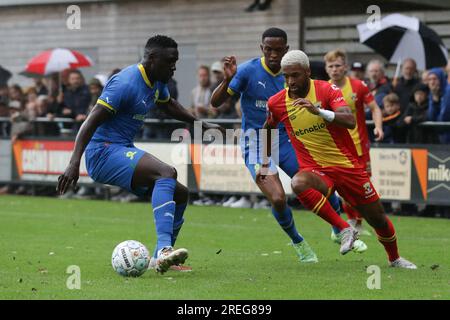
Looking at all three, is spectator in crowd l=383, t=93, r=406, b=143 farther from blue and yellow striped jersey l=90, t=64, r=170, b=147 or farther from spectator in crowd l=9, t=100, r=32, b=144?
spectator in crowd l=9, t=100, r=32, b=144

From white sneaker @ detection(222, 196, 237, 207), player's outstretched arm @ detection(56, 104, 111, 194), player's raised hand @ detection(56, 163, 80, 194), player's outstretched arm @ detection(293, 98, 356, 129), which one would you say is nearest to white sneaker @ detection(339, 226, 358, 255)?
player's outstretched arm @ detection(293, 98, 356, 129)

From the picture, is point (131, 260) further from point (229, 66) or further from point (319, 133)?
point (229, 66)

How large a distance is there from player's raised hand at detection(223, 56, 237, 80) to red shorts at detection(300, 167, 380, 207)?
1.55 m

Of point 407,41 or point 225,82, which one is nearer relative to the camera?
point 225,82

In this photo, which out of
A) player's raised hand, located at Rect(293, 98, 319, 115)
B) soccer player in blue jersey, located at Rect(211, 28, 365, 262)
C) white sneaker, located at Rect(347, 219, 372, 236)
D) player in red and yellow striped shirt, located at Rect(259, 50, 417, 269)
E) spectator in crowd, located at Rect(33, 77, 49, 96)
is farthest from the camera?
spectator in crowd, located at Rect(33, 77, 49, 96)

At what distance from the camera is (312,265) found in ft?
36.6

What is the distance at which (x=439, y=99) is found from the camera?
17781 millimetres

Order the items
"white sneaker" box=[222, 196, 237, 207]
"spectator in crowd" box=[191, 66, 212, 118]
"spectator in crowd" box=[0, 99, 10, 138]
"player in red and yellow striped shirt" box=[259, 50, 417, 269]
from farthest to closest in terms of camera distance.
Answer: "spectator in crowd" box=[0, 99, 10, 138] → "spectator in crowd" box=[191, 66, 212, 118] → "white sneaker" box=[222, 196, 237, 207] → "player in red and yellow striped shirt" box=[259, 50, 417, 269]

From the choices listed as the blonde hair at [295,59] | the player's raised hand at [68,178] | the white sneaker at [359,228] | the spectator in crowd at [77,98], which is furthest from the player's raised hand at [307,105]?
the spectator in crowd at [77,98]

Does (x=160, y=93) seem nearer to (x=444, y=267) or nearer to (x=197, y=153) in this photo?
(x=444, y=267)

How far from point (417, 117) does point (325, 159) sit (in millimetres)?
7584

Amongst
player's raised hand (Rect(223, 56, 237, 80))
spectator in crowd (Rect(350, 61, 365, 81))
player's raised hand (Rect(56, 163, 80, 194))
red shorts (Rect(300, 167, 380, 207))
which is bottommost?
red shorts (Rect(300, 167, 380, 207))

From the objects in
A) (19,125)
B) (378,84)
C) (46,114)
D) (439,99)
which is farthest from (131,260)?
(19,125)

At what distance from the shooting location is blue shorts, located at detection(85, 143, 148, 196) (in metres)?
10.2
